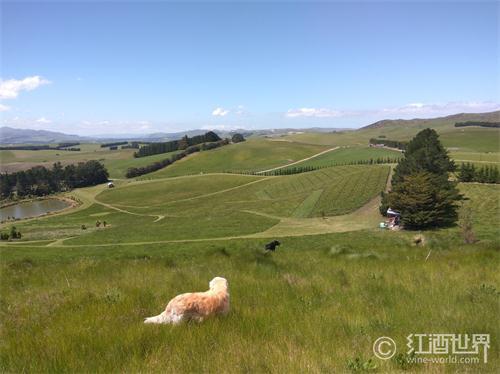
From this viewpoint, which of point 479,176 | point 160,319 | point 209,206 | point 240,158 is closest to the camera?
point 160,319

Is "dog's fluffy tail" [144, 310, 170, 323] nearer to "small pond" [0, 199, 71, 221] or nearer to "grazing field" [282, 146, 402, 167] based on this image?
"small pond" [0, 199, 71, 221]

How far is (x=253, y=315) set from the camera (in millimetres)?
6320

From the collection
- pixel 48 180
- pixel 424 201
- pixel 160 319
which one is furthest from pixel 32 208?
pixel 160 319

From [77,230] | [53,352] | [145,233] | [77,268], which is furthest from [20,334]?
[77,230]

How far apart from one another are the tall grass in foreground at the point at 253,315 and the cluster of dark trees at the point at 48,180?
170 m

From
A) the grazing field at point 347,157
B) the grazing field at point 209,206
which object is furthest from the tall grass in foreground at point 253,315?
the grazing field at point 347,157

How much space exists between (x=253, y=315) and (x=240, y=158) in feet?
548

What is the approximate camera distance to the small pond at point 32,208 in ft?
386

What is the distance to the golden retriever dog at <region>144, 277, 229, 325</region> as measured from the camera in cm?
599

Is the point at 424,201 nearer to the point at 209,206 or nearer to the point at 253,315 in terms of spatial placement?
the point at 253,315

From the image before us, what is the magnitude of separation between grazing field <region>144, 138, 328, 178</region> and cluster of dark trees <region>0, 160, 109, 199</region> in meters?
28.2

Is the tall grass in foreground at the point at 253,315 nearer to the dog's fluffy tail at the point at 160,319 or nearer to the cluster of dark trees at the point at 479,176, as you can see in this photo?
the dog's fluffy tail at the point at 160,319

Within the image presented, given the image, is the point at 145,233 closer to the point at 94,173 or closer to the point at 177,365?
the point at 177,365

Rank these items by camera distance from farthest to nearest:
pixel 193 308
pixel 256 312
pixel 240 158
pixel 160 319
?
pixel 240 158 → pixel 256 312 → pixel 193 308 → pixel 160 319
